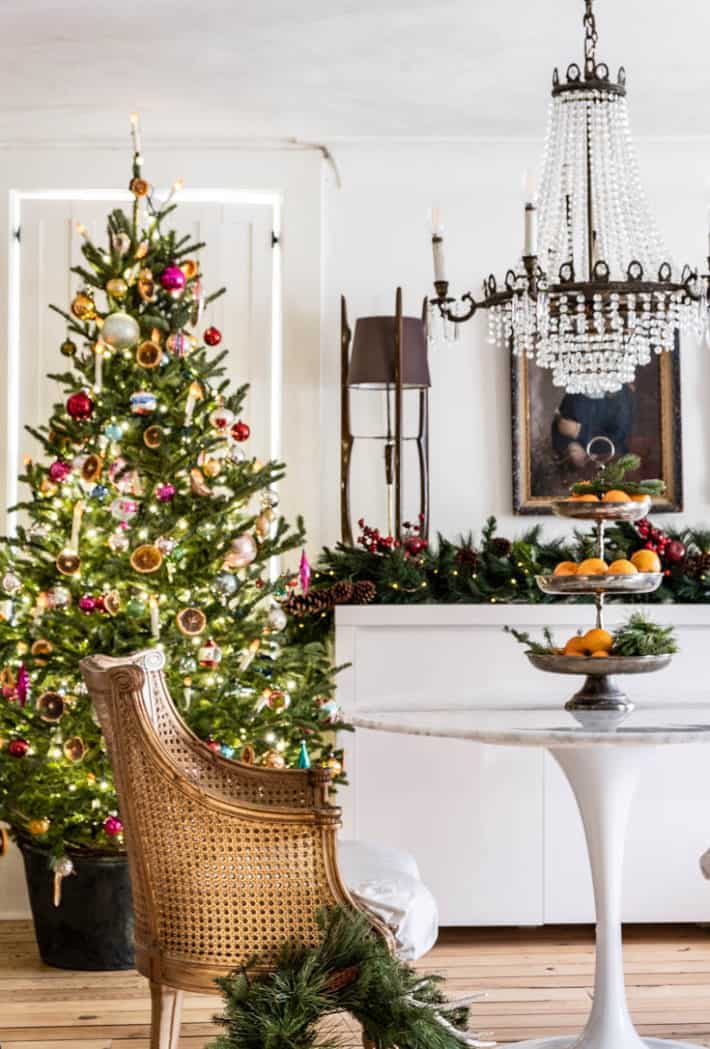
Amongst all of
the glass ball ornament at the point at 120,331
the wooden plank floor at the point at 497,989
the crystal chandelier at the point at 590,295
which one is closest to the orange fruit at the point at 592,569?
the crystal chandelier at the point at 590,295

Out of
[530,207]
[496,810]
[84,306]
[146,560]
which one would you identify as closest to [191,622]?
[146,560]

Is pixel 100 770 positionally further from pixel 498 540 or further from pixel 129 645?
pixel 498 540

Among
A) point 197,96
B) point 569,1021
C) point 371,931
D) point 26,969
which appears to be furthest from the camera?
point 197,96

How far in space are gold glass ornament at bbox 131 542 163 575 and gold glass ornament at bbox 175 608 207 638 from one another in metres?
0.16

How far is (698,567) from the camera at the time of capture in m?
4.71

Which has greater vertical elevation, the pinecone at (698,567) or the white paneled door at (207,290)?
the white paneled door at (207,290)

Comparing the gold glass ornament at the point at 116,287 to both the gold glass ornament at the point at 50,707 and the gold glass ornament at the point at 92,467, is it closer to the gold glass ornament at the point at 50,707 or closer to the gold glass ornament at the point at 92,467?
the gold glass ornament at the point at 92,467

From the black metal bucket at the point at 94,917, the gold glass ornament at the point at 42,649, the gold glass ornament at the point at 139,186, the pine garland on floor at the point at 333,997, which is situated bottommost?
the black metal bucket at the point at 94,917

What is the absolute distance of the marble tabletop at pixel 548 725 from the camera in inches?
110

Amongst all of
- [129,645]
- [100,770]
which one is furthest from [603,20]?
[100,770]

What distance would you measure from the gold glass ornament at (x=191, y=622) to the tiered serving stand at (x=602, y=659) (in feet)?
4.20

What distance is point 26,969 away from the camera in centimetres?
432

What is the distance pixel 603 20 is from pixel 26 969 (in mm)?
3373

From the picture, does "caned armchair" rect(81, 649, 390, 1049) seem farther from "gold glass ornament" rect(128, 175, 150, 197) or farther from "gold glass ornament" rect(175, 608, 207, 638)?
"gold glass ornament" rect(128, 175, 150, 197)
